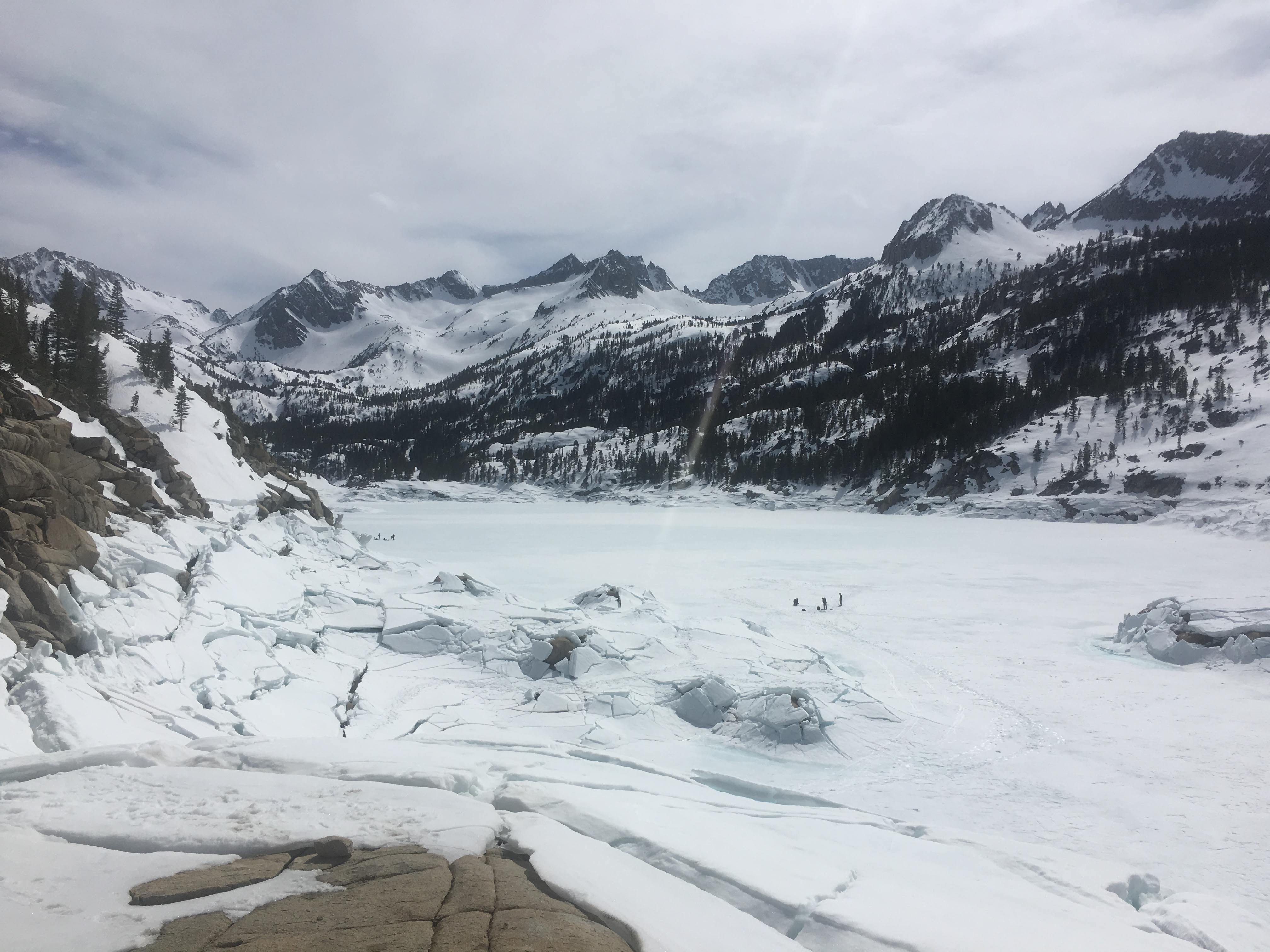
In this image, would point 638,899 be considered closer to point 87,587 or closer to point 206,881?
point 206,881

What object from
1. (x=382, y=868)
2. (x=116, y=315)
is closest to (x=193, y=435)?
(x=382, y=868)

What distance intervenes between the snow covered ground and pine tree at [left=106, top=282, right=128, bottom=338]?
4127 cm

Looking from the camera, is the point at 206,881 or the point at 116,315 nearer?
the point at 206,881

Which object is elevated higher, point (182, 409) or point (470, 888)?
point (182, 409)

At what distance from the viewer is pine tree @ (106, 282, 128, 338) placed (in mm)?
52906

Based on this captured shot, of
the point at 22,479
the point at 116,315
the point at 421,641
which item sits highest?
the point at 116,315

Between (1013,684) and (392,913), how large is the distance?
57.5 ft

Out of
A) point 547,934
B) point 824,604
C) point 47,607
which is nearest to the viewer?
point 547,934

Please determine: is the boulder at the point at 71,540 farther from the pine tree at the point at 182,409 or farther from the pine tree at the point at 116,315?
the pine tree at the point at 116,315

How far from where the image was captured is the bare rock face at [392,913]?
13.0 ft

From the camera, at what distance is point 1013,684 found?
655 inches

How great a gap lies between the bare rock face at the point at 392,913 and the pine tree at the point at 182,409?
117ft

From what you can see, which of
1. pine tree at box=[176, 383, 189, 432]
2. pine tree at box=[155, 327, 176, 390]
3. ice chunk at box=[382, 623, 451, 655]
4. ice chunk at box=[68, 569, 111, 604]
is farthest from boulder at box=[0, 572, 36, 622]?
pine tree at box=[155, 327, 176, 390]

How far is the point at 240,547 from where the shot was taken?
2055cm
